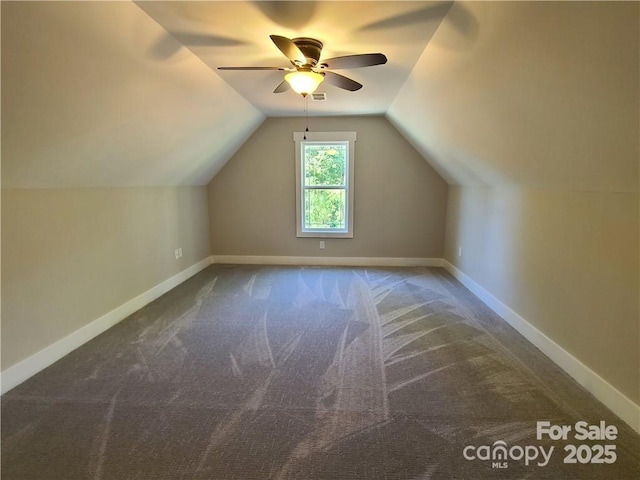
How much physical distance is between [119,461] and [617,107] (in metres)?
2.93

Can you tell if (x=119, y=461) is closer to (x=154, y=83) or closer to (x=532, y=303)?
(x=154, y=83)

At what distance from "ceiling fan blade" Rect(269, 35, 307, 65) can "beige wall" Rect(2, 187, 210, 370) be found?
1992 mm

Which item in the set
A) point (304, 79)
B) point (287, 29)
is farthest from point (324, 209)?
point (287, 29)

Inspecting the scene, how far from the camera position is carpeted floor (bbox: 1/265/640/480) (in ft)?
5.08

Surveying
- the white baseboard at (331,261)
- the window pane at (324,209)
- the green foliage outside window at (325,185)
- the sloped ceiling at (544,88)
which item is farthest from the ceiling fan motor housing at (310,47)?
the white baseboard at (331,261)

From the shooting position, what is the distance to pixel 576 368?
220cm

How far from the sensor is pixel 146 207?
3.63m

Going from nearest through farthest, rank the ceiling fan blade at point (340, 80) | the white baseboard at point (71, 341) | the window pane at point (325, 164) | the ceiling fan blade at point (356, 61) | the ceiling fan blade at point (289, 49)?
the ceiling fan blade at point (289, 49)
the ceiling fan blade at point (356, 61)
the white baseboard at point (71, 341)
the ceiling fan blade at point (340, 80)
the window pane at point (325, 164)

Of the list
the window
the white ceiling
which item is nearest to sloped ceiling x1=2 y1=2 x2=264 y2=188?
the white ceiling

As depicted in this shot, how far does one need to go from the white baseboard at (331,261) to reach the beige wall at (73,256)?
1330 millimetres

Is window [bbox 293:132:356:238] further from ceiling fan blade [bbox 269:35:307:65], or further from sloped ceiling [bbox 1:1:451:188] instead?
ceiling fan blade [bbox 269:35:307:65]

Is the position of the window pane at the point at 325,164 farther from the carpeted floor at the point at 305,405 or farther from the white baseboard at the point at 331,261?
the carpeted floor at the point at 305,405

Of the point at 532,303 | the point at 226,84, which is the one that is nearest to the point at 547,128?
the point at 532,303

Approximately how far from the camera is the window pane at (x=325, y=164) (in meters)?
5.00
